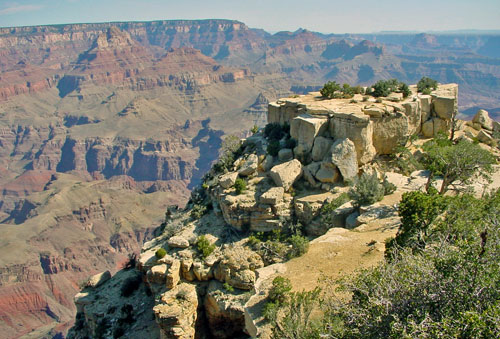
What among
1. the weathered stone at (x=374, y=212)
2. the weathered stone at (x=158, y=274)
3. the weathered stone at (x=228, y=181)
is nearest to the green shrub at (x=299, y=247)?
the weathered stone at (x=374, y=212)

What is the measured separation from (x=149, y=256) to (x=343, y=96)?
2331 cm

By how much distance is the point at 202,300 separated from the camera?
23.7 metres

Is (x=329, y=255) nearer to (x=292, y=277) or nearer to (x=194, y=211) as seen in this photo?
(x=292, y=277)

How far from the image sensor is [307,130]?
96.2ft

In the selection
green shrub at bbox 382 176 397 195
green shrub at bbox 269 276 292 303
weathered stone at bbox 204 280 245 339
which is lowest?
weathered stone at bbox 204 280 245 339

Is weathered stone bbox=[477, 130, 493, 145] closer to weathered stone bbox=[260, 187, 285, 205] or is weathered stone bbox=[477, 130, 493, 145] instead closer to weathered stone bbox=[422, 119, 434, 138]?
weathered stone bbox=[422, 119, 434, 138]

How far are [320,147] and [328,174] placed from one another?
98.5 inches

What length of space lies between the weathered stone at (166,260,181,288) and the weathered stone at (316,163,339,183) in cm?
1241

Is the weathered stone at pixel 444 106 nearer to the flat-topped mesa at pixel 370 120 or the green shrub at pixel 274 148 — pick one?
the flat-topped mesa at pixel 370 120

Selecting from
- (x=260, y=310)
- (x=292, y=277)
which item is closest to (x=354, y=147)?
(x=292, y=277)

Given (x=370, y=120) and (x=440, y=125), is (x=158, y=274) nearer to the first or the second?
(x=370, y=120)

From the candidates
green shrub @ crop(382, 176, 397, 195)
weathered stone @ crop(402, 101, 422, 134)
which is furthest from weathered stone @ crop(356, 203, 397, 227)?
weathered stone @ crop(402, 101, 422, 134)

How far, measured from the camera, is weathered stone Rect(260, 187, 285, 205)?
2595 centimetres

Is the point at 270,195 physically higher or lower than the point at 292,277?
higher
